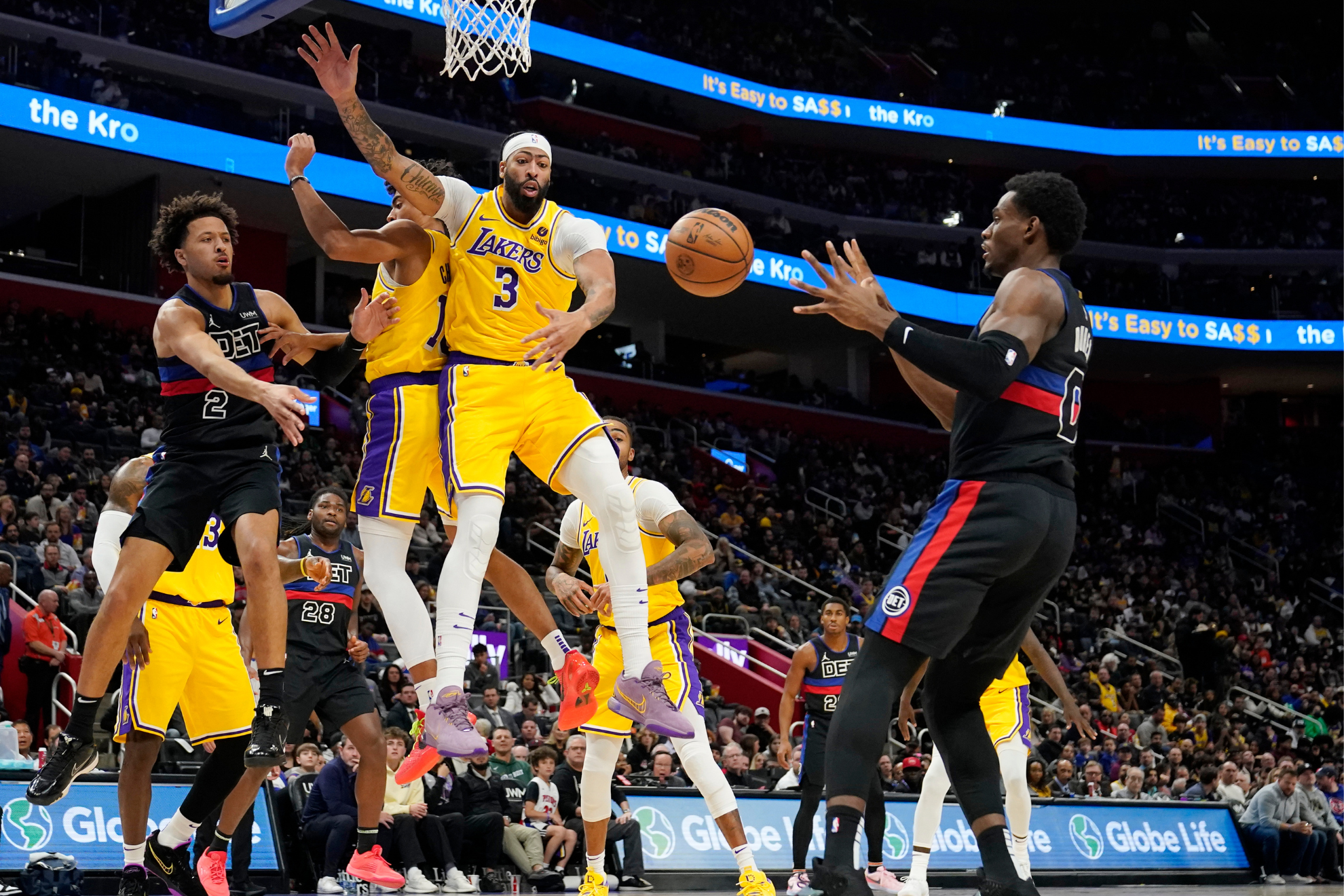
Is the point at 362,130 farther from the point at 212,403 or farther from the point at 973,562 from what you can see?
the point at 973,562

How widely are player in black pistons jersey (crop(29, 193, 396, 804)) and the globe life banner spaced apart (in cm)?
596

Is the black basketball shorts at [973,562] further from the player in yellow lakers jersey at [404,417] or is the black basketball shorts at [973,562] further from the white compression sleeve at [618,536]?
the player in yellow lakers jersey at [404,417]

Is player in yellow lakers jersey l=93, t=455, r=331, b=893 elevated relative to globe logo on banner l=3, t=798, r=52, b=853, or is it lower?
elevated

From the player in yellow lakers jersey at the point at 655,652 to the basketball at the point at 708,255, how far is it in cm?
115

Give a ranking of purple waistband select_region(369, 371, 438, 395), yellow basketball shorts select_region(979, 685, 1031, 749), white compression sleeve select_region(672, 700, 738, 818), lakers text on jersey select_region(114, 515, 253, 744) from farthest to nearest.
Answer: yellow basketball shorts select_region(979, 685, 1031, 749) < white compression sleeve select_region(672, 700, 738, 818) < lakers text on jersey select_region(114, 515, 253, 744) < purple waistband select_region(369, 371, 438, 395)

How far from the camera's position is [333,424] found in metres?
24.3

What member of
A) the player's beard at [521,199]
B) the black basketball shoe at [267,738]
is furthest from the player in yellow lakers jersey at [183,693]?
the player's beard at [521,199]

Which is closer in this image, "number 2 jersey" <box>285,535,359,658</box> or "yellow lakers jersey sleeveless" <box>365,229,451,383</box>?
"yellow lakers jersey sleeveless" <box>365,229,451,383</box>

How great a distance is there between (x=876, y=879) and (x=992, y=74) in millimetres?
33771

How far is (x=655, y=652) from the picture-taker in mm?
8625

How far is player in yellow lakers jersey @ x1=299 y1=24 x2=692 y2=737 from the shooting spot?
21.0 ft

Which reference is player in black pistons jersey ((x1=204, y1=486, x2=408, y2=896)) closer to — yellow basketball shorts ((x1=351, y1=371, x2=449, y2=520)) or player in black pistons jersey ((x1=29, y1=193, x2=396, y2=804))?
player in black pistons jersey ((x1=29, y1=193, x2=396, y2=804))

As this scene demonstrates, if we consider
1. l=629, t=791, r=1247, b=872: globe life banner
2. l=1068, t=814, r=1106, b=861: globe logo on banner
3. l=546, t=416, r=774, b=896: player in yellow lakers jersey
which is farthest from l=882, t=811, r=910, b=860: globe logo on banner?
l=546, t=416, r=774, b=896: player in yellow lakers jersey

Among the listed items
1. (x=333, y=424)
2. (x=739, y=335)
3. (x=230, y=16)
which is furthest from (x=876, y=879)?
(x=739, y=335)
